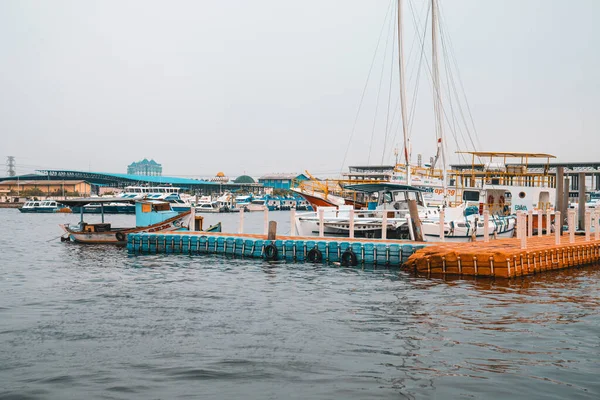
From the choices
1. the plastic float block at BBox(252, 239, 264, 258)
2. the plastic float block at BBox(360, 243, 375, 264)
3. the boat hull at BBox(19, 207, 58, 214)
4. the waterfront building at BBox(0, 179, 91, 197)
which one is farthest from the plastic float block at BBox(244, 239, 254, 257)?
the waterfront building at BBox(0, 179, 91, 197)

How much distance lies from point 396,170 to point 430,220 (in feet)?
37.4

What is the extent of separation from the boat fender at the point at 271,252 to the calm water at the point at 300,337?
18.3 ft

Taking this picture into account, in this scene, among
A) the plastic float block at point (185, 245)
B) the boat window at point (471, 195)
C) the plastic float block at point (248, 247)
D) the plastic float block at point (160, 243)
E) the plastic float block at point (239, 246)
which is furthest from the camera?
the boat window at point (471, 195)

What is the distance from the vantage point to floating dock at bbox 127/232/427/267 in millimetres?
27562

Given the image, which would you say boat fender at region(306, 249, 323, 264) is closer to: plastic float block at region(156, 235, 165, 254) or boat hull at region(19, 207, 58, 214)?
plastic float block at region(156, 235, 165, 254)

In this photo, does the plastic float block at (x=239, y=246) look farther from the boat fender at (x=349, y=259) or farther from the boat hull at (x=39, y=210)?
the boat hull at (x=39, y=210)

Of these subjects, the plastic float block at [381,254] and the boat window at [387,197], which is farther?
the boat window at [387,197]

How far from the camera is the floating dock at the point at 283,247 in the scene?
27.6m

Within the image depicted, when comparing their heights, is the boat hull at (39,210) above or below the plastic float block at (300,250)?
below

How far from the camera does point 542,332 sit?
14602 mm

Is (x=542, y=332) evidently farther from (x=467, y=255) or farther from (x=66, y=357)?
(x=66, y=357)

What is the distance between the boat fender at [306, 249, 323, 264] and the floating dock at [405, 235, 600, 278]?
206 inches

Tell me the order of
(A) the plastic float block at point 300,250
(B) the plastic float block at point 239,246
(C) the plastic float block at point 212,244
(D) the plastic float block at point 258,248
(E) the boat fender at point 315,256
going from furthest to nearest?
(C) the plastic float block at point 212,244, (B) the plastic float block at point 239,246, (D) the plastic float block at point 258,248, (A) the plastic float block at point 300,250, (E) the boat fender at point 315,256

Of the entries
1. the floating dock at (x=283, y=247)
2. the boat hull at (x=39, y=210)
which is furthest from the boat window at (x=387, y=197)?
the boat hull at (x=39, y=210)
